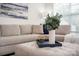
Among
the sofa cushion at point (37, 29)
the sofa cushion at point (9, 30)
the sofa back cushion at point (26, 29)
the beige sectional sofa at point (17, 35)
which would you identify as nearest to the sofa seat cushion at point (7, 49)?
the beige sectional sofa at point (17, 35)

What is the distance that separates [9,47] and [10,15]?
59 cm

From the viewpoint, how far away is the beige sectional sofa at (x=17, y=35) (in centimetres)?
174

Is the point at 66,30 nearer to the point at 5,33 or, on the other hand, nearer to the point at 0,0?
the point at 5,33

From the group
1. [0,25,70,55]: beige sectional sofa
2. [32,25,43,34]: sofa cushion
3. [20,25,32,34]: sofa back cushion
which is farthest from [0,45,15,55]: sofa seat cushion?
[32,25,43,34]: sofa cushion

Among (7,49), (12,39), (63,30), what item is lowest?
(7,49)

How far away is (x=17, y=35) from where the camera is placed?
195cm

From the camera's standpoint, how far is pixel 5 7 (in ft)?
6.02

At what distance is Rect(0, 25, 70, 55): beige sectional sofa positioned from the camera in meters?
1.74

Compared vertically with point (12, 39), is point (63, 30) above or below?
above

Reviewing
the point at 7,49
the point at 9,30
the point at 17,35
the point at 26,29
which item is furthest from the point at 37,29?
the point at 7,49

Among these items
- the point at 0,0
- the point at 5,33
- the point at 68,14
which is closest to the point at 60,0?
the point at 0,0

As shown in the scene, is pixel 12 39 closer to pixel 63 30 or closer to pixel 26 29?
pixel 26 29

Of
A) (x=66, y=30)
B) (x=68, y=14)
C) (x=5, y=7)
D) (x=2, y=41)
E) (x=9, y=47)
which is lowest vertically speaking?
(x=9, y=47)

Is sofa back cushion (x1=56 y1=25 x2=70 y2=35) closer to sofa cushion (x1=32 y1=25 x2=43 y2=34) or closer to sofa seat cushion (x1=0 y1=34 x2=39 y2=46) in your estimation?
sofa cushion (x1=32 y1=25 x2=43 y2=34)
